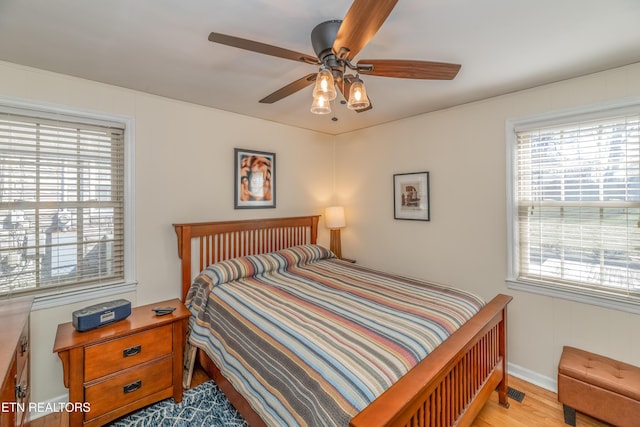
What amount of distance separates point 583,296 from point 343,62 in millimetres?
2450

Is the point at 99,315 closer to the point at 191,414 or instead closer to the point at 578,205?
the point at 191,414

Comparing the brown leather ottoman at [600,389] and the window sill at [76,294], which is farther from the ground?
the window sill at [76,294]

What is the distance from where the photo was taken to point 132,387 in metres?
1.95

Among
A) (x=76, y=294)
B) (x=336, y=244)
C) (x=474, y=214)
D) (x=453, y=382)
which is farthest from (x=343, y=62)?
(x=336, y=244)

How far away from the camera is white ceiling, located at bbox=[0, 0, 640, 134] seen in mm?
1412

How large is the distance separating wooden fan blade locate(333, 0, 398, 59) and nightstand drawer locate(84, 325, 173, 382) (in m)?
2.14

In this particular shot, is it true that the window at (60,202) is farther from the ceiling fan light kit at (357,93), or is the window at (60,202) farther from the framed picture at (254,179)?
the ceiling fan light kit at (357,93)

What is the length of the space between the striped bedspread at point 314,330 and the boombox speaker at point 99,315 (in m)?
0.51

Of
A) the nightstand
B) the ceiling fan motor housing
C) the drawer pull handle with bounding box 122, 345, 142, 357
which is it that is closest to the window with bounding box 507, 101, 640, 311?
the ceiling fan motor housing

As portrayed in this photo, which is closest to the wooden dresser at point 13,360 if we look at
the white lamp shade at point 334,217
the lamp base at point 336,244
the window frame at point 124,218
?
the window frame at point 124,218

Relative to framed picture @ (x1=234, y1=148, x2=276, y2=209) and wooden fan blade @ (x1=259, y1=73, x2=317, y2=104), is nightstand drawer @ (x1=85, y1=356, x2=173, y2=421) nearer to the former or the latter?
framed picture @ (x1=234, y1=148, x2=276, y2=209)

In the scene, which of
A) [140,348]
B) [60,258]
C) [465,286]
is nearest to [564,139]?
[465,286]

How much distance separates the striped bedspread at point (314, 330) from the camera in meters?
1.23

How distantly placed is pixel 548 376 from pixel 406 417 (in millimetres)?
2032
